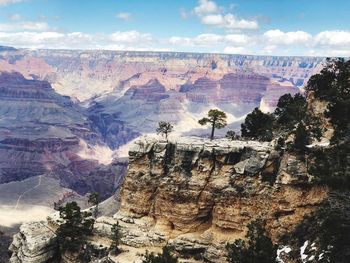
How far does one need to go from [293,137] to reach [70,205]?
27.5 metres

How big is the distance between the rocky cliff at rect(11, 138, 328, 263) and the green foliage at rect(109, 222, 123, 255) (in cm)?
86

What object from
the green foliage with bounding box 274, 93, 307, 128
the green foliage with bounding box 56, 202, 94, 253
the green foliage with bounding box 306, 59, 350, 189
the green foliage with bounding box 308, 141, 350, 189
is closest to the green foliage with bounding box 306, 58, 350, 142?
the green foliage with bounding box 306, 59, 350, 189

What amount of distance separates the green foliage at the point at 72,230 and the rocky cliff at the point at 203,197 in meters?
1.71

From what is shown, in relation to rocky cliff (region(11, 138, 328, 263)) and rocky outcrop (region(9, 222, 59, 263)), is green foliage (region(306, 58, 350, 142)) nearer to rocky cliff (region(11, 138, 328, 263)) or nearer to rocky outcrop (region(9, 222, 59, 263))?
rocky cliff (region(11, 138, 328, 263))

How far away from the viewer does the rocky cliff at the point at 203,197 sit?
170ft

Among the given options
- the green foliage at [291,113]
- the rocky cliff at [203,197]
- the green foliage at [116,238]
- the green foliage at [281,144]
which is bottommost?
the green foliage at [116,238]

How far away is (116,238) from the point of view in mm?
56594

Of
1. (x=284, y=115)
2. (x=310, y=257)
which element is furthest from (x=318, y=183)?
(x=284, y=115)

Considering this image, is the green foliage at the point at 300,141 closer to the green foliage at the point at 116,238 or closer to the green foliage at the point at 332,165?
the green foliage at the point at 332,165

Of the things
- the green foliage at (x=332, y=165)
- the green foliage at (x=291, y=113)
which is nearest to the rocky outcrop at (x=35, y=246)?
the green foliage at (x=332, y=165)

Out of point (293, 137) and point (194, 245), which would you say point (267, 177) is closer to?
point (293, 137)

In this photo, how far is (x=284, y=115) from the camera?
236 ft

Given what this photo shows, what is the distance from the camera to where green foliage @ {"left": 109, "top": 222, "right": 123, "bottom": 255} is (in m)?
56.4

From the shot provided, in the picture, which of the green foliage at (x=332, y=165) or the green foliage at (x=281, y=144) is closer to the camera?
the green foliage at (x=332, y=165)
